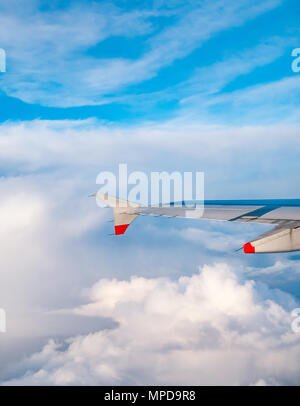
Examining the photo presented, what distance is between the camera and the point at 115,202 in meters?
19.0

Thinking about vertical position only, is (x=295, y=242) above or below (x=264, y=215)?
below

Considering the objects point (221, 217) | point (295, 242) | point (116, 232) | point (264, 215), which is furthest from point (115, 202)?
point (295, 242)

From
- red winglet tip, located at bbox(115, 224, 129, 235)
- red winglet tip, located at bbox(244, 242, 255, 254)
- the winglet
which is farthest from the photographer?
red winglet tip, located at bbox(115, 224, 129, 235)

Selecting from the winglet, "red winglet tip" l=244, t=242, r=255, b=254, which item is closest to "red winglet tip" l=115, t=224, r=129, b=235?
the winglet

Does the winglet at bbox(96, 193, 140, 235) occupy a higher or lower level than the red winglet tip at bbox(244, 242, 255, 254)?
higher

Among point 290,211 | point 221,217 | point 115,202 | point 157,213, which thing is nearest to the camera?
point 290,211

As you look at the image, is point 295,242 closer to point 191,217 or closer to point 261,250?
point 261,250

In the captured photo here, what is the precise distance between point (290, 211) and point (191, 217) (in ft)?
15.3

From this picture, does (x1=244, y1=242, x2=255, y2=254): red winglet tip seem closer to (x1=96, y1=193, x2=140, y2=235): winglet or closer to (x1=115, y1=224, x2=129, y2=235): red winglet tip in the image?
(x1=96, y1=193, x2=140, y2=235): winglet

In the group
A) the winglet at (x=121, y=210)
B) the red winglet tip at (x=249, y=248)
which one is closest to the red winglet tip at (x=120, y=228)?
the winglet at (x=121, y=210)

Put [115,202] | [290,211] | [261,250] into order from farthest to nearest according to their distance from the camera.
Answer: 1. [115,202]
2. [290,211]
3. [261,250]

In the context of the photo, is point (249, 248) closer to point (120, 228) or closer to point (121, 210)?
point (121, 210)

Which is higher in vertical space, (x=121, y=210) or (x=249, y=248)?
(x=121, y=210)

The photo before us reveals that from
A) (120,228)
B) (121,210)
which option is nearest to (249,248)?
(121,210)
